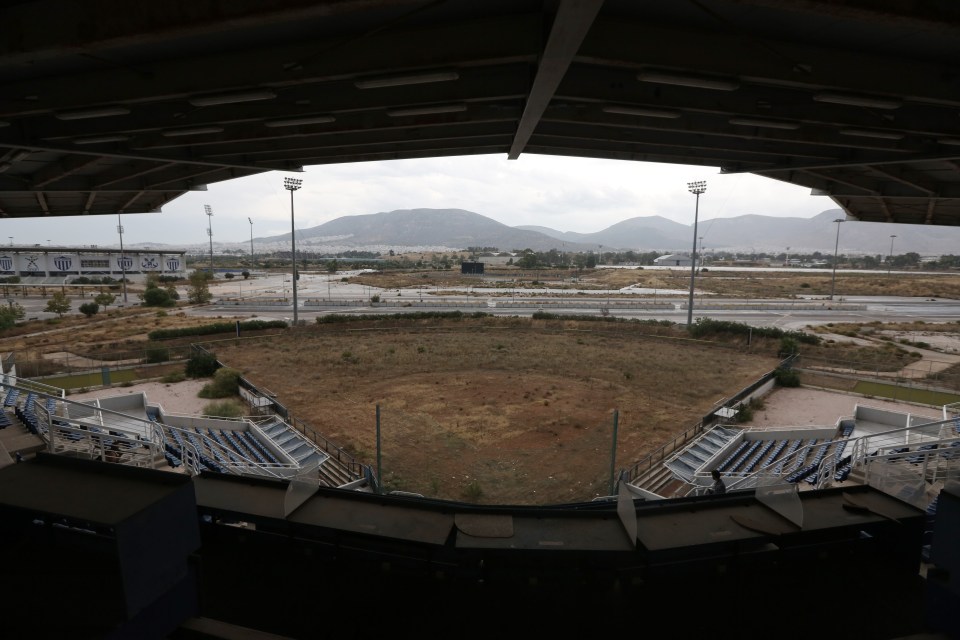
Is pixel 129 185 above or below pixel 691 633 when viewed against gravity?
above

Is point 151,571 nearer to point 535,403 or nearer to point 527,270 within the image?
point 535,403

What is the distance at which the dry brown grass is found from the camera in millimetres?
16578

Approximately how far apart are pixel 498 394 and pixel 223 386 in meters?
15.1

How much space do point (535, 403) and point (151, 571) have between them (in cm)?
2212

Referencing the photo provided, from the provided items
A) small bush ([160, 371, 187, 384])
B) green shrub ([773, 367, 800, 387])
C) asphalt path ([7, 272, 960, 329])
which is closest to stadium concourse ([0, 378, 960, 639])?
green shrub ([773, 367, 800, 387])

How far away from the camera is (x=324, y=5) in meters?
3.29

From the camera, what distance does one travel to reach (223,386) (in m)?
23.9

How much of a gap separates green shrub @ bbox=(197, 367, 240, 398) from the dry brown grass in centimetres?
238

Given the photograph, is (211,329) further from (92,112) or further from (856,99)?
(856,99)

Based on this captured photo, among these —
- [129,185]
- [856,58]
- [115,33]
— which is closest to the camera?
[115,33]

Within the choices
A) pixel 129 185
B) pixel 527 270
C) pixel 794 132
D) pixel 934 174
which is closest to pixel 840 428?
pixel 934 174

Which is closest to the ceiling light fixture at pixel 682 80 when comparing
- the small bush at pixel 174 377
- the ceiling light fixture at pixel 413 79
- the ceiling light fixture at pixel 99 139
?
the ceiling light fixture at pixel 413 79

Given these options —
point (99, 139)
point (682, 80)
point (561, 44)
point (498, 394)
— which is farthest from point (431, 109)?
point (498, 394)

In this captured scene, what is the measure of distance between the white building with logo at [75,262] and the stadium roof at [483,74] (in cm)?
8434
